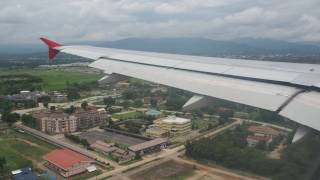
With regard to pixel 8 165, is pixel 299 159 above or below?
above

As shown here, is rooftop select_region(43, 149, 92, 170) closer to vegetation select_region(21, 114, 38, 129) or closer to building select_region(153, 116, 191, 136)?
building select_region(153, 116, 191, 136)

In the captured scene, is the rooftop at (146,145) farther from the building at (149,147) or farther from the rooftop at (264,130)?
the rooftop at (264,130)

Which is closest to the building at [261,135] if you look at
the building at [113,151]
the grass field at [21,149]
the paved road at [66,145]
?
the building at [113,151]

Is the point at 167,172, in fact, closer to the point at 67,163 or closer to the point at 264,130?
the point at 67,163

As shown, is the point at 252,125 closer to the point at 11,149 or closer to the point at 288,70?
the point at 11,149

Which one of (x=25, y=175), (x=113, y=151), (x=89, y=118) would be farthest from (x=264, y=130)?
(x=25, y=175)

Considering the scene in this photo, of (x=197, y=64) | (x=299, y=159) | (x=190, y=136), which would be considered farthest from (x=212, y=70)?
(x=190, y=136)
